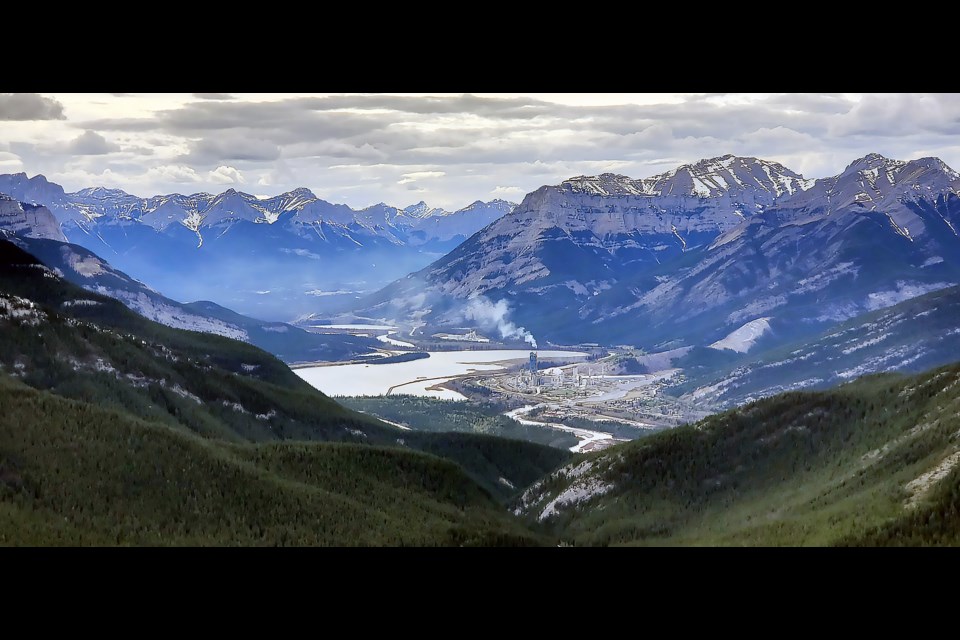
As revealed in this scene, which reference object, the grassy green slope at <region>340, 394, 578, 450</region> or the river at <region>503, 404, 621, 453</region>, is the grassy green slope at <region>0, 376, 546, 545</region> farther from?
the grassy green slope at <region>340, 394, 578, 450</region>

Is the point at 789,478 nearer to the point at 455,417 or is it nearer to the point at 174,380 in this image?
the point at 174,380

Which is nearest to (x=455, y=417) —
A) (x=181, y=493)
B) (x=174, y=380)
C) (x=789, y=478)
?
(x=174, y=380)

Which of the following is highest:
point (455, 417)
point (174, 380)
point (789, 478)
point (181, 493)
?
point (174, 380)

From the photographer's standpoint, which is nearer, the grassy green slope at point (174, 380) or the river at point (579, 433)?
the grassy green slope at point (174, 380)

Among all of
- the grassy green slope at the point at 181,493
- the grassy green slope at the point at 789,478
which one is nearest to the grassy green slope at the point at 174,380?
the grassy green slope at the point at 181,493

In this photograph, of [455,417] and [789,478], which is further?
[455,417]

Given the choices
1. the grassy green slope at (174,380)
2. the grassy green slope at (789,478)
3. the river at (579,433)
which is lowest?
the river at (579,433)

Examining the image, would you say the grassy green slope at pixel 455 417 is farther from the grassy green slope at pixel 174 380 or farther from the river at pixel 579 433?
the grassy green slope at pixel 174 380
